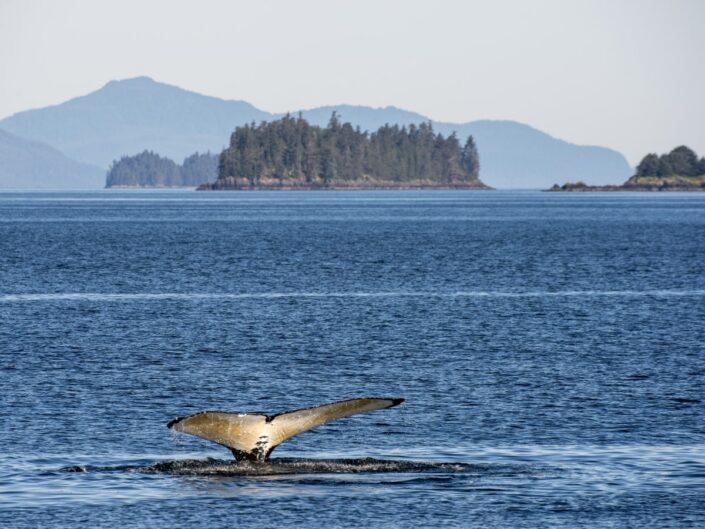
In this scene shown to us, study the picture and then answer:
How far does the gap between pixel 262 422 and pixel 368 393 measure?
14.9 meters

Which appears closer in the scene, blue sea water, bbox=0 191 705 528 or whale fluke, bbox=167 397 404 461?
whale fluke, bbox=167 397 404 461

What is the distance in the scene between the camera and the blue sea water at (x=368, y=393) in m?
26.9

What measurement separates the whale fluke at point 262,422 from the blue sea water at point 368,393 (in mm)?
1272

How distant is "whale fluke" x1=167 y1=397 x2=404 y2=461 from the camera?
25609mm

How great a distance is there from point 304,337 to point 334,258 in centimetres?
6258

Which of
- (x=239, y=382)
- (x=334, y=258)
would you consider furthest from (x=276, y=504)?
(x=334, y=258)

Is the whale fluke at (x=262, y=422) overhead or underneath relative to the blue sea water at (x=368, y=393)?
overhead

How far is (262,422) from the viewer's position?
26.7 meters

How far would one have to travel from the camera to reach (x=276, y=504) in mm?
26656

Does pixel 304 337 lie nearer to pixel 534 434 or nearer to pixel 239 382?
pixel 239 382

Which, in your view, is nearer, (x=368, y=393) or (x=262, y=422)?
(x=262, y=422)

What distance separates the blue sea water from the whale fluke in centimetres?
127

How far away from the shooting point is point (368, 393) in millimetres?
41406

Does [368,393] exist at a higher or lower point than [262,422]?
lower
